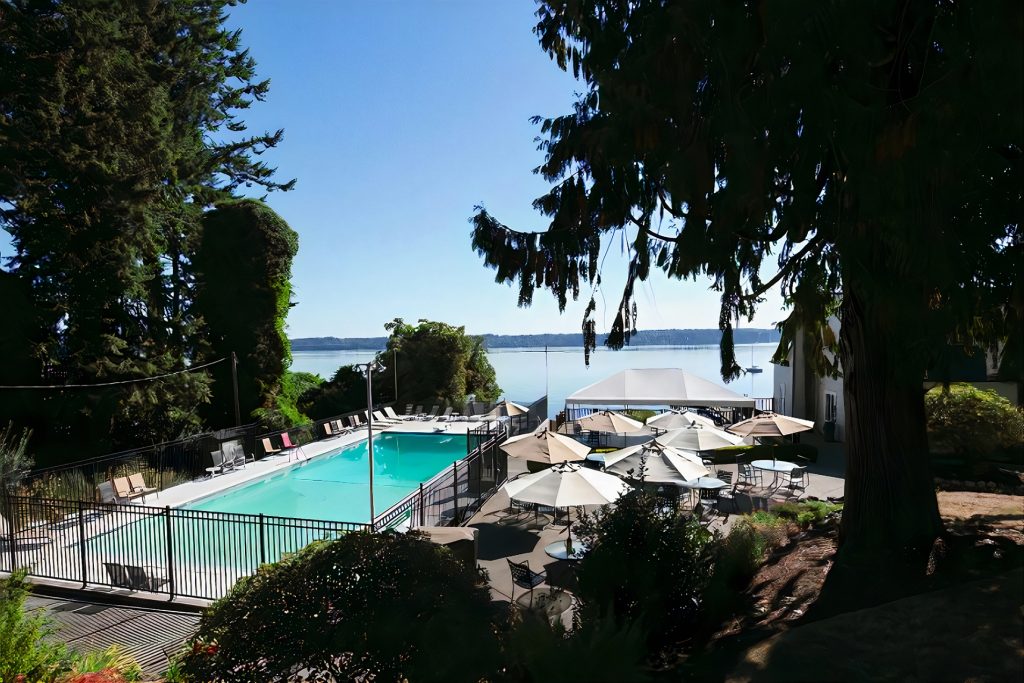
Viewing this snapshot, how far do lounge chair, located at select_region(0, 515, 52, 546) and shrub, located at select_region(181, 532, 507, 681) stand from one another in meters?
8.84

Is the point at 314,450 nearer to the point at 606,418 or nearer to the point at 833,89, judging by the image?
the point at 606,418

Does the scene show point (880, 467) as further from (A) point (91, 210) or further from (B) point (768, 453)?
(A) point (91, 210)

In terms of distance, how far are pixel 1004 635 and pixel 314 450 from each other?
70.8 feet

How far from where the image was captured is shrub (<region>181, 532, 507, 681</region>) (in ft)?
13.8

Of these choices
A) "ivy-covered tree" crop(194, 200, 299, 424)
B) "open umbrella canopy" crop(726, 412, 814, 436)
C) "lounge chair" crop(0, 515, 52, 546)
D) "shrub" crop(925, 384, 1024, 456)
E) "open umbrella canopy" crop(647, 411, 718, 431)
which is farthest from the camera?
"ivy-covered tree" crop(194, 200, 299, 424)

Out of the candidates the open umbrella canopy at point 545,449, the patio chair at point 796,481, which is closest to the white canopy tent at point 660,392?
the patio chair at point 796,481

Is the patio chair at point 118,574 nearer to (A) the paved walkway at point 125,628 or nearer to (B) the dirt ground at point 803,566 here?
(A) the paved walkway at point 125,628

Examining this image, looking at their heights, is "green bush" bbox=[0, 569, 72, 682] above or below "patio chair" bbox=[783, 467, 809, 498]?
above

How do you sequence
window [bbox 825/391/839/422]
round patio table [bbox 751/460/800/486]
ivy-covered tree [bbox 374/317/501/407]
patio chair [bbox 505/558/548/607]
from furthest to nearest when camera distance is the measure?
ivy-covered tree [bbox 374/317/501/407] → window [bbox 825/391/839/422] → round patio table [bbox 751/460/800/486] → patio chair [bbox 505/558/548/607]

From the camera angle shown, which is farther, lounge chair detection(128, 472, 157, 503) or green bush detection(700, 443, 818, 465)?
green bush detection(700, 443, 818, 465)

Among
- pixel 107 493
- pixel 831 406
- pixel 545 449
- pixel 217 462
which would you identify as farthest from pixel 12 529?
pixel 831 406

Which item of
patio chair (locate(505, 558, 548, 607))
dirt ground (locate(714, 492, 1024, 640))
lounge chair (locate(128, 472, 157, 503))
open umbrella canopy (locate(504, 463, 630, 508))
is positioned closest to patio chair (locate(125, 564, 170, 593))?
patio chair (locate(505, 558, 548, 607))

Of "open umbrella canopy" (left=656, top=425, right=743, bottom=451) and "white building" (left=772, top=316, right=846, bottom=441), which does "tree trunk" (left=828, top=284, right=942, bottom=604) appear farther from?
"white building" (left=772, top=316, right=846, bottom=441)

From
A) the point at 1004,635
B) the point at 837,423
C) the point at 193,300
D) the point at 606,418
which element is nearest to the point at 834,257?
the point at 1004,635
